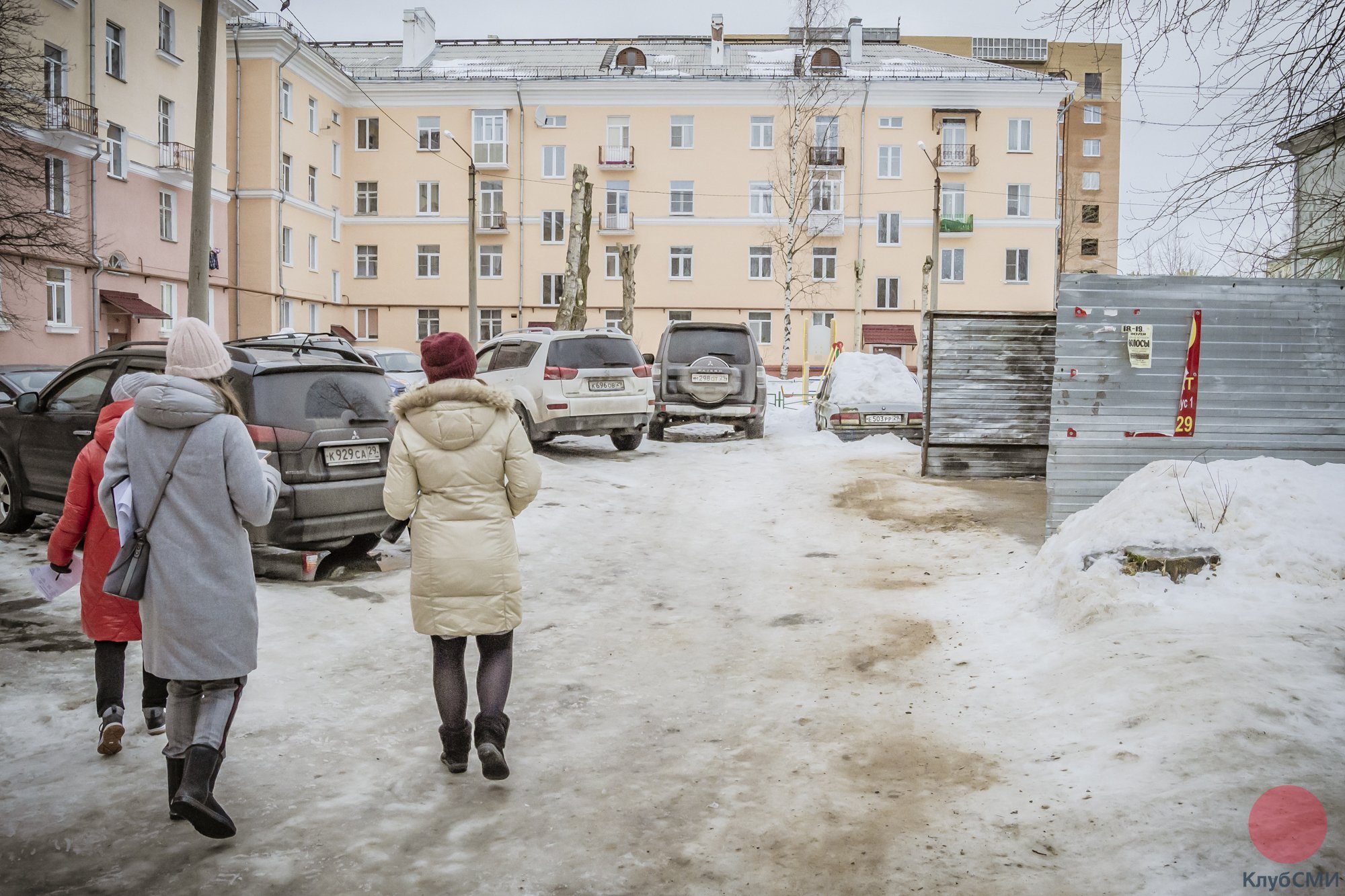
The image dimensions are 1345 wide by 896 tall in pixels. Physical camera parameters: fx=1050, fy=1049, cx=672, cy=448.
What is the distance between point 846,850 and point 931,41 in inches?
3159

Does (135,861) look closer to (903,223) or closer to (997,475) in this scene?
(997,475)

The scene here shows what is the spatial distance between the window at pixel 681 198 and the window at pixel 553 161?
199 inches

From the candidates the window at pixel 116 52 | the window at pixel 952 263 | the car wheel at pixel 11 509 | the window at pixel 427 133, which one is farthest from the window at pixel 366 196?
the car wheel at pixel 11 509

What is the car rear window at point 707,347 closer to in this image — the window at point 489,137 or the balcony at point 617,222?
the balcony at point 617,222

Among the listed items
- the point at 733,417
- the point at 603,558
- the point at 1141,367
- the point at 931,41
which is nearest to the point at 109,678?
the point at 603,558

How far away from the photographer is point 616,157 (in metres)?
47.2

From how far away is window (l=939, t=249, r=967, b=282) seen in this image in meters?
47.5

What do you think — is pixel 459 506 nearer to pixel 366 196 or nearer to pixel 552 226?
pixel 552 226

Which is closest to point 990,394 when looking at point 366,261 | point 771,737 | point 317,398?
point 317,398

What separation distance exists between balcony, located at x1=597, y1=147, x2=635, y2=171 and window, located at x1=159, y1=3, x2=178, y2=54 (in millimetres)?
19086

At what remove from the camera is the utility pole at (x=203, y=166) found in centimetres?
1112

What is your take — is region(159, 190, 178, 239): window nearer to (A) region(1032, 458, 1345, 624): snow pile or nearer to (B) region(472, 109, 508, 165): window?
(B) region(472, 109, 508, 165): window

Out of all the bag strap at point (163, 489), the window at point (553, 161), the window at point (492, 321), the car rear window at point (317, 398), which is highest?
the window at point (553, 161)

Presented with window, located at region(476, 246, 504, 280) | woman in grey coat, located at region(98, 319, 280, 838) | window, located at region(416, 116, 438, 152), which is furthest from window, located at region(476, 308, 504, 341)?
woman in grey coat, located at region(98, 319, 280, 838)
